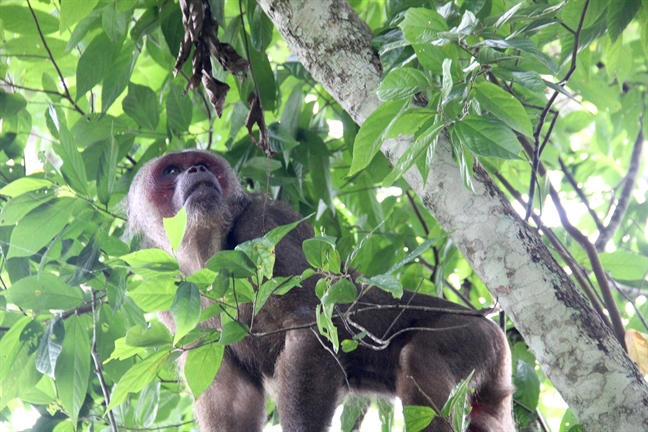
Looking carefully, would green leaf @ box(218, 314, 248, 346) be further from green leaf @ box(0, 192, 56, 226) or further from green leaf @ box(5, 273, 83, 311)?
green leaf @ box(0, 192, 56, 226)

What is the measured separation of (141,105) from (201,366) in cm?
246

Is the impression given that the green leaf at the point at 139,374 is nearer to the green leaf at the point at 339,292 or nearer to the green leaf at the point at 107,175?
the green leaf at the point at 339,292

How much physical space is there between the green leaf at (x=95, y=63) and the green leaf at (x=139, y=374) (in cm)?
220

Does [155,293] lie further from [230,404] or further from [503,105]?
[230,404]

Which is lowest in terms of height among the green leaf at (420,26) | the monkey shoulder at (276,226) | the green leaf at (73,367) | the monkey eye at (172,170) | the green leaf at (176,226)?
the green leaf at (73,367)

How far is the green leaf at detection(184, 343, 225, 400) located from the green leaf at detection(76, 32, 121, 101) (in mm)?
2189

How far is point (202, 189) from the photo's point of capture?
4723 millimetres

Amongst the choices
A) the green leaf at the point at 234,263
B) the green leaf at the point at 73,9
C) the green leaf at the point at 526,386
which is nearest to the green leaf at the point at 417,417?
the green leaf at the point at 234,263

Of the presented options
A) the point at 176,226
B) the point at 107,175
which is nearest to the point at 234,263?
the point at 176,226

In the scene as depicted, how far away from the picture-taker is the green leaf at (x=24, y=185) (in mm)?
3918

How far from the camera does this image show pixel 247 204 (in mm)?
4980

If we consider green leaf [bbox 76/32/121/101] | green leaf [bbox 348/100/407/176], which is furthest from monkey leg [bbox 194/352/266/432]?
green leaf [bbox 348/100/407/176]

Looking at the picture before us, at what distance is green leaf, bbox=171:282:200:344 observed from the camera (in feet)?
8.13

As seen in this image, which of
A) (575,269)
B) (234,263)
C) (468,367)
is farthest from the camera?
(575,269)
